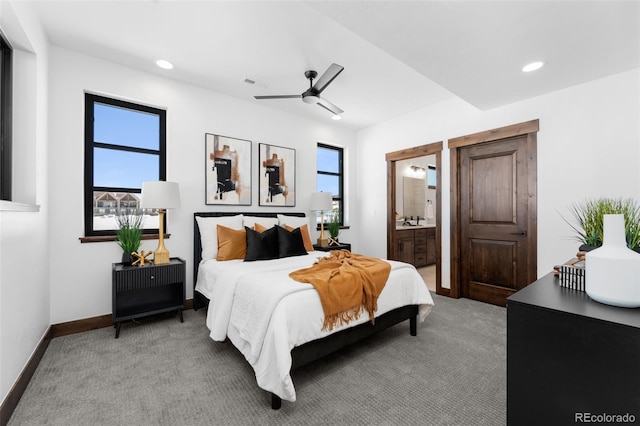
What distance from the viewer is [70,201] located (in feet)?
9.18

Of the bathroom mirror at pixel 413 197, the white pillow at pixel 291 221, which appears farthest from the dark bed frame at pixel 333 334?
the bathroom mirror at pixel 413 197

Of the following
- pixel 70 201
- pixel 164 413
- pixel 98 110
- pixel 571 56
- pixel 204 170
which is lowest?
pixel 164 413

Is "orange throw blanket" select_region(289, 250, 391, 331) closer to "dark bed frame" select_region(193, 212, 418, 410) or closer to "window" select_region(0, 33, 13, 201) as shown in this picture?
"dark bed frame" select_region(193, 212, 418, 410)

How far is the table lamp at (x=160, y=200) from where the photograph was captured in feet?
9.38

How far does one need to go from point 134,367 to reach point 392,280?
217 cm

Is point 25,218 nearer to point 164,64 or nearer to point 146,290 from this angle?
point 146,290

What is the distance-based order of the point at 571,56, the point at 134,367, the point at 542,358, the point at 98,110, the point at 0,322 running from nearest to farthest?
the point at 542,358 → the point at 0,322 → the point at 134,367 → the point at 571,56 → the point at 98,110

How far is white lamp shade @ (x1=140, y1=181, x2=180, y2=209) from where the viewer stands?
286cm

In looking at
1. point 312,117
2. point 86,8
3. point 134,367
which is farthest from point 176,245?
point 312,117

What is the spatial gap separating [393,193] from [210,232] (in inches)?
119

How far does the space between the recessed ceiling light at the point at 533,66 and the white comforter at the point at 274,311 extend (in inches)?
84.9

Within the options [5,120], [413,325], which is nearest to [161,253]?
[5,120]

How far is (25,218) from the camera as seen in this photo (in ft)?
6.43

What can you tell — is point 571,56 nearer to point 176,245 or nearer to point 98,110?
point 176,245
